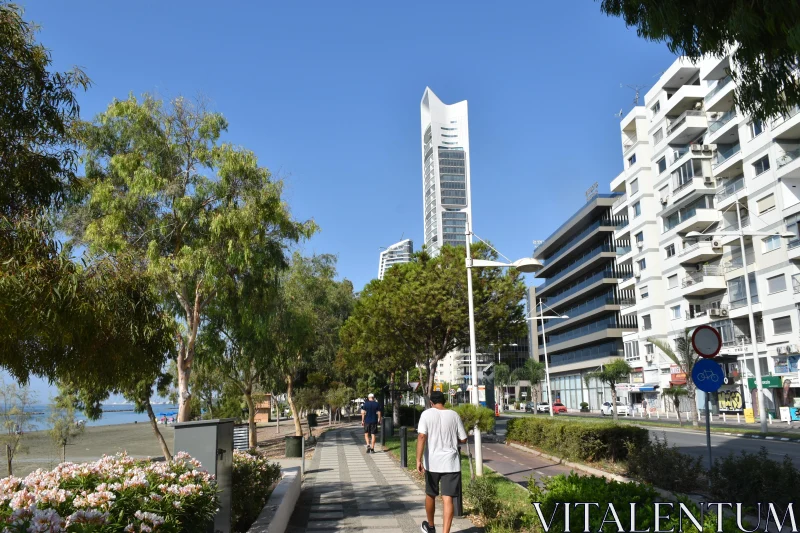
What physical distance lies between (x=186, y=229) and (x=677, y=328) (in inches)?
1797

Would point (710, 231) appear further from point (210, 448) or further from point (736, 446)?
point (210, 448)

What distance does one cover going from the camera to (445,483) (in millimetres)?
7211

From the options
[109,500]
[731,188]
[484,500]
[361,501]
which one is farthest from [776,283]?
[109,500]

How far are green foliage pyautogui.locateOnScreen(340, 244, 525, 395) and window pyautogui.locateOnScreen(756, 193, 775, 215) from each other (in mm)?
23743

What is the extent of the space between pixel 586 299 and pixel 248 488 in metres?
70.1

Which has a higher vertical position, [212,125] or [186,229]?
[212,125]

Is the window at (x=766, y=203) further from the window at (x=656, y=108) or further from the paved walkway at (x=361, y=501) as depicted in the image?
the paved walkway at (x=361, y=501)

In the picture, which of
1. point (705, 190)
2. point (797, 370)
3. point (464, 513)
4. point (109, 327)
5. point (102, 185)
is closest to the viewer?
point (109, 327)

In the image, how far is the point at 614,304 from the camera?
6531 cm

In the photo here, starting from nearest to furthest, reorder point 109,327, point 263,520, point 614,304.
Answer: point 109,327 → point 263,520 → point 614,304

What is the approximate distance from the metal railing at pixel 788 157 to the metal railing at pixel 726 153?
540 cm

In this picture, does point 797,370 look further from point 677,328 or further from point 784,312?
point 677,328

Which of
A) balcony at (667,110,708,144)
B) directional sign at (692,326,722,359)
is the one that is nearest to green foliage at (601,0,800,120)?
directional sign at (692,326,722,359)

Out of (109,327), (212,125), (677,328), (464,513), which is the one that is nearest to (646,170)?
(677,328)
